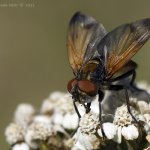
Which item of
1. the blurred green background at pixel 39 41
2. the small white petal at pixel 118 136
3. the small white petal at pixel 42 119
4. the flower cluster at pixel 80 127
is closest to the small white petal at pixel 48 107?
the flower cluster at pixel 80 127

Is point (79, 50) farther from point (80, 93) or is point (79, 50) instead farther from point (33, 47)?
→ point (33, 47)

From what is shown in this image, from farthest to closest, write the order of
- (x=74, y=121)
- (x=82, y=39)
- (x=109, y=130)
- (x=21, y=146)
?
1. (x=82, y=39)
2. (x=21, y=146)
3. (x=74, y=121)
4. (x=109, y=130)

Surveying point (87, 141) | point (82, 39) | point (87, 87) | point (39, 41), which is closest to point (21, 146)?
point (87, 141)

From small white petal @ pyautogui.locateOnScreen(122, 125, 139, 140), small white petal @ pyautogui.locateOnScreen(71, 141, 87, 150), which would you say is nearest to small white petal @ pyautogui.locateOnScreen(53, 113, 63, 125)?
small white petal @ pyautogui.locateOnScreen(71, 141, 87, 150)

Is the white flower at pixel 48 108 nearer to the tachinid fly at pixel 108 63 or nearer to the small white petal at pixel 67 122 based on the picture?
the small white petal at pixel 67 122

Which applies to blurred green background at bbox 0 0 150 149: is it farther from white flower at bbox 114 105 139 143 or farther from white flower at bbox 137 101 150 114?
white flower at bbox 114 105 139 143

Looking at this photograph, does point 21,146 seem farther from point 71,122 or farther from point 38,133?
point 71,122
